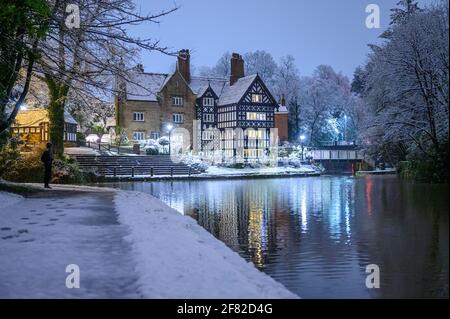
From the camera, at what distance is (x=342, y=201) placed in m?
21.4

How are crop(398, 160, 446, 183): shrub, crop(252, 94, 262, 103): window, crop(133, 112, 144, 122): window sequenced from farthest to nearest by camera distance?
crop(252, 94, 262, 103): window → crop(133, 112, 144, 122): window → crop(398, 160, 446, 183): shrub

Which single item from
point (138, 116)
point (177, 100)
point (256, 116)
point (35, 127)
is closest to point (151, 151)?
point (138, 116)

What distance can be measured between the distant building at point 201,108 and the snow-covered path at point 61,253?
53775 mm

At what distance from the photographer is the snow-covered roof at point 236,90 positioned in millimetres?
67375

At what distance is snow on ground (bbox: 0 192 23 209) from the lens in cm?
1456

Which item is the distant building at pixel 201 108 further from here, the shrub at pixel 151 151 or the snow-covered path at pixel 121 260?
the snow-covered path at pixel 121 260

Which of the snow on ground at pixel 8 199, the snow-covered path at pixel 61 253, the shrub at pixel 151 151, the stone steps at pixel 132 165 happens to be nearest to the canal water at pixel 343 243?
the snow-covered path at pixel 61 253

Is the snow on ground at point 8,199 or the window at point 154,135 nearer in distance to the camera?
the snow on ground at point 8,199

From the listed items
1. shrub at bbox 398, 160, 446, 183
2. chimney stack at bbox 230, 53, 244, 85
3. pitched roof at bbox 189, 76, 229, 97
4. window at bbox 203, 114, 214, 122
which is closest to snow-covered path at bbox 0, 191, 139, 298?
shrub at bbox 398, 160, 446, 183

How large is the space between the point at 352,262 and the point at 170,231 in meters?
3.39

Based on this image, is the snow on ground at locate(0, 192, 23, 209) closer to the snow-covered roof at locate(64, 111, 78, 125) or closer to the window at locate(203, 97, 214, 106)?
the snow-covered roof at locate(64, 111, 78, 125)

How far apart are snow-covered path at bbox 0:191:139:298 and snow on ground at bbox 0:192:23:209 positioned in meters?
1.02
